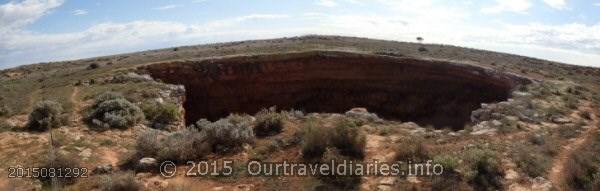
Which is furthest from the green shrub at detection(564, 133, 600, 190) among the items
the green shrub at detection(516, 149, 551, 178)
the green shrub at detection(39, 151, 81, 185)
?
the green shrub at detection(39, 151, 81, 185)

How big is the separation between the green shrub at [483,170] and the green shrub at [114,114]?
1052 cm

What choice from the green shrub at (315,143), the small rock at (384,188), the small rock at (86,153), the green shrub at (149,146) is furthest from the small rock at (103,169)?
the small rock at (384,188)

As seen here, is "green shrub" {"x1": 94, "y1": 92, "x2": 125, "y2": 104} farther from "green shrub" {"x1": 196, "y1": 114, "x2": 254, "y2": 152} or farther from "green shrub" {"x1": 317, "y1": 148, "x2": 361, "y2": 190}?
"green shrub" {"x1": 317, "y1": 148, "x2": 361, "y2": 190}

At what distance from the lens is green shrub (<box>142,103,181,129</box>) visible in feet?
55.2

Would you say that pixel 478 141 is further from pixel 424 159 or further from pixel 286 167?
pixel 286 167

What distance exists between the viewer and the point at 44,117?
1523 cm

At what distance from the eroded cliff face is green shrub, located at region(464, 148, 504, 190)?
15527 mm

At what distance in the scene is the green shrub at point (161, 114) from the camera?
16.8 meters

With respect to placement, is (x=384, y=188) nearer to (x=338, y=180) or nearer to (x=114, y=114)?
(x=338, y=180)

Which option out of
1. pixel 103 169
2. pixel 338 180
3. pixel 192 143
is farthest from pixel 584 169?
pixel 103 169

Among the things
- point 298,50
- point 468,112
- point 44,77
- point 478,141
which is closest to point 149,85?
A: point 44,77

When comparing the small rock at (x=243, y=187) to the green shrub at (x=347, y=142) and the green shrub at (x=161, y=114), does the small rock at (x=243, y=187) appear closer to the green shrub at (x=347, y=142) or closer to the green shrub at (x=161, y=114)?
the green shrub at (x=347, y=142)

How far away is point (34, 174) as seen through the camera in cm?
1073

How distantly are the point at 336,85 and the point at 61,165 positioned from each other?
71.1 feet
